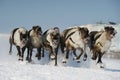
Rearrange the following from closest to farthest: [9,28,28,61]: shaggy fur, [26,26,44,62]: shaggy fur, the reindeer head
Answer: the reindeer head, [9,28,28,61]: shaggy fur, [26,26,44,62]: shaggy fur

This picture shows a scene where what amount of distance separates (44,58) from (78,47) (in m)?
2.31

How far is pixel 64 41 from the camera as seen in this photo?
17.0 meters

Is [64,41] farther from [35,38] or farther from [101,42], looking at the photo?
[101,42]

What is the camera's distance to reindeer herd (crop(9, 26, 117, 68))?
16.1 meters

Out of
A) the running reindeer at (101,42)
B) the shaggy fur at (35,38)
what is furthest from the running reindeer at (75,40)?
the shaggy fur at (35,38)

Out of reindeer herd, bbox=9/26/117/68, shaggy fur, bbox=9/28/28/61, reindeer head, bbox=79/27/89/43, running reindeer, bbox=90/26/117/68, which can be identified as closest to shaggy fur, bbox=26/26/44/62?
reindeer herd, bbox=9/26/117/68

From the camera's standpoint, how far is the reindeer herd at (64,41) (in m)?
16.1

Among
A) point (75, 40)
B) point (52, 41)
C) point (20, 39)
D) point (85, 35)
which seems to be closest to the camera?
point (85, 35)

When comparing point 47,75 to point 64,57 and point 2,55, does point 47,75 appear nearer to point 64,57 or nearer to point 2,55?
point 64,57

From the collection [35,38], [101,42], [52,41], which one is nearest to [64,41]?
[52,41]

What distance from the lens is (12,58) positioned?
19359 millimetres

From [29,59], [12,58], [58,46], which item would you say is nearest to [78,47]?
[58,46]

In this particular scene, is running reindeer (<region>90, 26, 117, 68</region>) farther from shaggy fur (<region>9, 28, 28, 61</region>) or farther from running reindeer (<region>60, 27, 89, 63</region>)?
shaggy fur (<region>9, 28, 28, 61</region>)

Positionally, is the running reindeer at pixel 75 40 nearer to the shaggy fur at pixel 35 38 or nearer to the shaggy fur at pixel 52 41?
the shaggy fur at pixel 52 41
